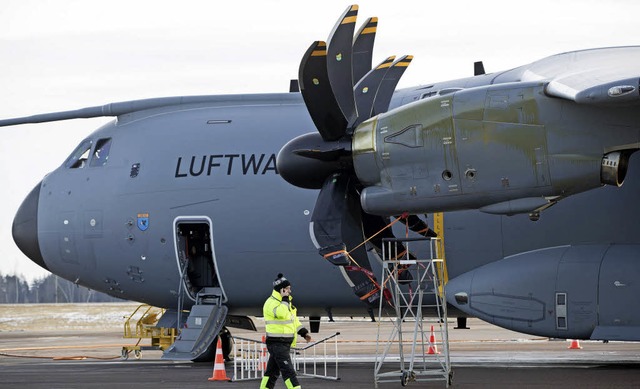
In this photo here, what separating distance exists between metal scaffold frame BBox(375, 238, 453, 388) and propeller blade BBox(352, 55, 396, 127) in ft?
7.04

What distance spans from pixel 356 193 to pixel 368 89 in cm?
173

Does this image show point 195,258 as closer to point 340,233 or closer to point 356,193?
point 356,193

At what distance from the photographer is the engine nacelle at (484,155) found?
16.7 meters

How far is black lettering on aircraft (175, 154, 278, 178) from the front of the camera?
23.6 meters

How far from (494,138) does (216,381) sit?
7017 mm

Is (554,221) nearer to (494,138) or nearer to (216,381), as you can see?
(494,138)

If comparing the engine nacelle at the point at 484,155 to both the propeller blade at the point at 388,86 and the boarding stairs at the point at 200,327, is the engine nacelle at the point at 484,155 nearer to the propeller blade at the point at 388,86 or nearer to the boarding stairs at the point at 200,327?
the propeller blade at the point at 388,86

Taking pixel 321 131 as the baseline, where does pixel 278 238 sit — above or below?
below

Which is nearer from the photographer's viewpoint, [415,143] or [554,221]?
[415,143]

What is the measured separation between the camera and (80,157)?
26.0 m

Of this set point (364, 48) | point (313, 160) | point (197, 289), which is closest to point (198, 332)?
point (197, 289)

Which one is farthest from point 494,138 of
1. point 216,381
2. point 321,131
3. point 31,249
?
point 31,249

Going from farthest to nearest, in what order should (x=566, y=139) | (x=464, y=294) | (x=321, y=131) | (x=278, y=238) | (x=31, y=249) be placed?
1. (x=31, y=249)
2. (x=278, y=238)
3. (x=464, y=294)
4. (x=321, y=131)
5. (x=566, y=139)

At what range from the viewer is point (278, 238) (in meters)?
23.4
